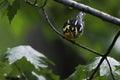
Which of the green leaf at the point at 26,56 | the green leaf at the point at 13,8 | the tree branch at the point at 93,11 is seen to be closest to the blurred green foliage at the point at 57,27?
the green leaf at the point at 26,56

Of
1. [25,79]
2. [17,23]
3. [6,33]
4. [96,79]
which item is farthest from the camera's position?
[6,33]

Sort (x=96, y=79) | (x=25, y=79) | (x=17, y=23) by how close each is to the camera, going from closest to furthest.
Answer: (x=96, y=79), (x=25, y=79), (x=17, y=23)

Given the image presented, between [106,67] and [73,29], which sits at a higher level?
[73,29]

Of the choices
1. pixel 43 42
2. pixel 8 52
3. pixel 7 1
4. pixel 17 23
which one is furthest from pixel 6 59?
pixel 43 42

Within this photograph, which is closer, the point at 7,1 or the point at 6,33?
the point at 7,1

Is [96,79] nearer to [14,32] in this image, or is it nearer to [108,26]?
[14,32]

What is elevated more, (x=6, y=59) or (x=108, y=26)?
(x=6, y=59)

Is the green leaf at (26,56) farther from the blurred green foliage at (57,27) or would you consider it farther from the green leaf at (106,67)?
the blurred green foliage at (57,27)

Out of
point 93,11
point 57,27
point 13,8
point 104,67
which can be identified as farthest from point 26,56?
point 57,27

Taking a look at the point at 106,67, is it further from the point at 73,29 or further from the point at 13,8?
the point at 13,8
